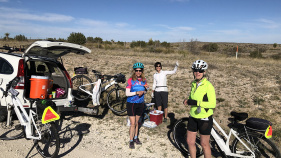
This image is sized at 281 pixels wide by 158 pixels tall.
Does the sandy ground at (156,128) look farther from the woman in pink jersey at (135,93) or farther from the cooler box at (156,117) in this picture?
the woman in pink jersey at (135,93)

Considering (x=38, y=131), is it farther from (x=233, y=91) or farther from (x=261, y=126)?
(x=233, y=91)

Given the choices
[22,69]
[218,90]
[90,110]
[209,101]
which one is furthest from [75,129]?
[218,90]

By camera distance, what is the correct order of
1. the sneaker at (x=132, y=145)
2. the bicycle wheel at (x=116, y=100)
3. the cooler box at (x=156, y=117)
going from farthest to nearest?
the bicycle wheel at (x=116, y=100) < the cooler box at (x=156, y=117) < the sneaker at (x=132, y=145)

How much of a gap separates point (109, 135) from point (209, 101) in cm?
290

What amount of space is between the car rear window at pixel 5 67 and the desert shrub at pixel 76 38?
106 feet

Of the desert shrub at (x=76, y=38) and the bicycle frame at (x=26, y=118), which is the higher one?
the desert shrub at (x=76, y=38)

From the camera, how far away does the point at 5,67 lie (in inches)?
192

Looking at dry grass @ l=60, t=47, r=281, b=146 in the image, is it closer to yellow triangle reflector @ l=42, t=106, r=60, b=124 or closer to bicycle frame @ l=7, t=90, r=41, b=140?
yellow triangle reflector @ l=42, t=106, r=60, b=124

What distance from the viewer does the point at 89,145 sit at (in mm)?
4535

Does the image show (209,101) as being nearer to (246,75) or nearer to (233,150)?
(233,150)

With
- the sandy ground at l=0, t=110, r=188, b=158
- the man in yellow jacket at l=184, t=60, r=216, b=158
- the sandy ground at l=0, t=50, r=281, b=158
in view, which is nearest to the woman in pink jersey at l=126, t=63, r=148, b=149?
the sandy ground at l=0, t=110, r=188, b=158

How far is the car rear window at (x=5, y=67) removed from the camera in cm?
482

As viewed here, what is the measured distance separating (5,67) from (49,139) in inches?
93.7

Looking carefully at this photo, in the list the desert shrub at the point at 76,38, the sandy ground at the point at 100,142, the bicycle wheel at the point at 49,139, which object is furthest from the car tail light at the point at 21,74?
the desert shrub at the point at 76,38
